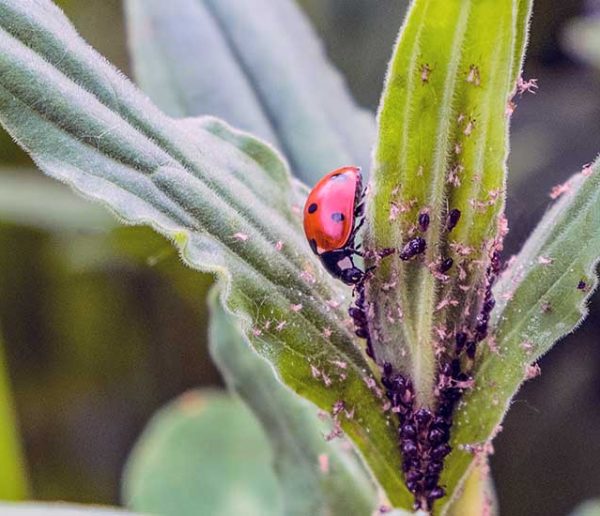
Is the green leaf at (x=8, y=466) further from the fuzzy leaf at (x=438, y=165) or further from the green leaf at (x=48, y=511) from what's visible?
the fuzzy leaf at (x=438, y=165)

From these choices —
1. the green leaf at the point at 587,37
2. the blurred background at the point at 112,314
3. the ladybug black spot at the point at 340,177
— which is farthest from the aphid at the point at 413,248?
the blurred background at the point at 112,314

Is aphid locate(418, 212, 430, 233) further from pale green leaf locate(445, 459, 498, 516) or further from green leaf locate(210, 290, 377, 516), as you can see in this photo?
green leaf locate(210, 290, 377, 516)

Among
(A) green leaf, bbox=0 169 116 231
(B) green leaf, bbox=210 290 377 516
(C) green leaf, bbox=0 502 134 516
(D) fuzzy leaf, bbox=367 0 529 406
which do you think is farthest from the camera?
(A) green leaf, bbox=0 169 116 231

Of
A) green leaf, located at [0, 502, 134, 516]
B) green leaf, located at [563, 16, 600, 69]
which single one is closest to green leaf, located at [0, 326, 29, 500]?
green leaf, located at [0, 502, 134, 516]

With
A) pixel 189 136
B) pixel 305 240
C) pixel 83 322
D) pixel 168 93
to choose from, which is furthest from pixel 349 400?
pixel 83 322

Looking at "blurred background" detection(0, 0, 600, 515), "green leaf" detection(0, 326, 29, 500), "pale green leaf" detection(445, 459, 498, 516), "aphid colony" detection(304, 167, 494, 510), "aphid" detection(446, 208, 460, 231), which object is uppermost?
"aphid" detection(446, 208, 460, 231)
